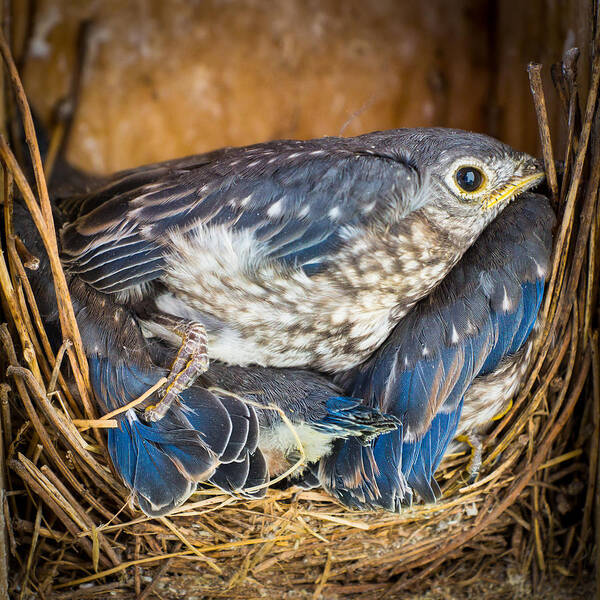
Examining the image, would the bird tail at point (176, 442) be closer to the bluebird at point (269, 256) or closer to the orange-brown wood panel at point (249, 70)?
the bluebird at point (269, 256)

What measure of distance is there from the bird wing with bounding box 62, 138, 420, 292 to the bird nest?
4.0 inches

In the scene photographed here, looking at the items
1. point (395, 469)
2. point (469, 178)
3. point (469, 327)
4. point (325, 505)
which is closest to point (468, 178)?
point (469, 178)

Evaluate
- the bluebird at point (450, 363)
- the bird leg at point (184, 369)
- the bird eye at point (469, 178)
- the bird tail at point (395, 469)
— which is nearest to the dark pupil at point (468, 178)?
the bird eye at point (469, 178)

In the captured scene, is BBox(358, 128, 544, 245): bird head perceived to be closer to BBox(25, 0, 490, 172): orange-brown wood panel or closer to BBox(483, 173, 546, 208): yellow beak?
BBox(483, 173, 546, 208): yellow beak

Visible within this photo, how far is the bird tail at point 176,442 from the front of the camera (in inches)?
43.8

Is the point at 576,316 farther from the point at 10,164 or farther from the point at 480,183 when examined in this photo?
the point at 10,164

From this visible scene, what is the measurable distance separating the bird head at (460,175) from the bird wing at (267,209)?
0.03m

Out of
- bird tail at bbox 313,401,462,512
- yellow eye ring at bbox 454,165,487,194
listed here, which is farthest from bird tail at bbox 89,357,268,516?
yellow eye ring at bbox 454,165,487,194

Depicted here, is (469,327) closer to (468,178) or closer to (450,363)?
(450,363)

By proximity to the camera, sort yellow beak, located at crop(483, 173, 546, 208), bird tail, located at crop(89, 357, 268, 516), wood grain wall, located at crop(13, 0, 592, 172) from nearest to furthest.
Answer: bird tail, located at crop(89, 357, 268, 516) → yellow beak, located at crop(483, 173, 546, 208) → wood grain wall, located at crop(13, 0, 592, 172)

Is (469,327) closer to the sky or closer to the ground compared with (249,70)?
closer to the ground

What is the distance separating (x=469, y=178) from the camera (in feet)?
3.87

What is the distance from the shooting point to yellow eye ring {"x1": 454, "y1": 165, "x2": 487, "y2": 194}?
46.3 inches

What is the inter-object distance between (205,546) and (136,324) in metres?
0.41
